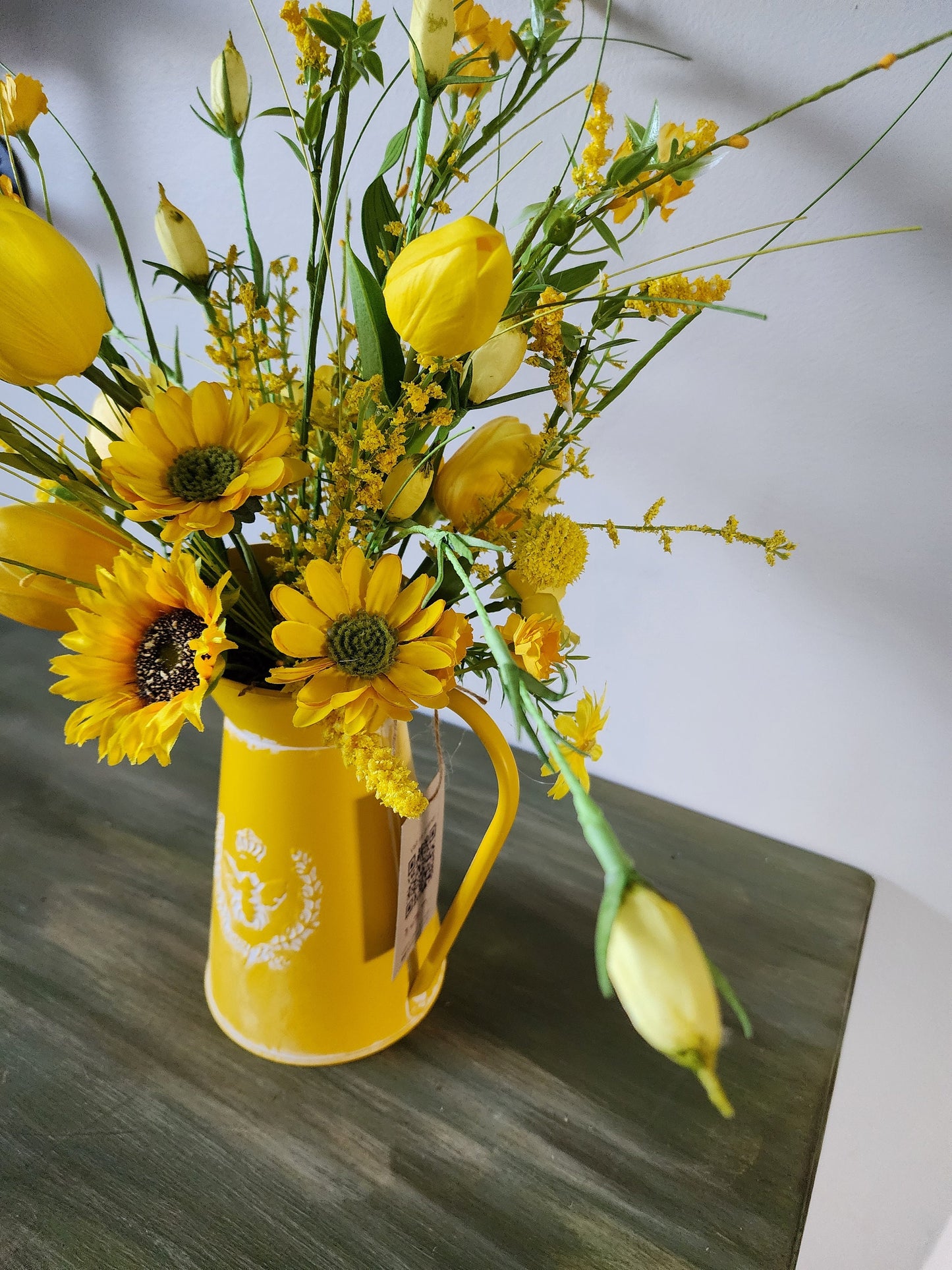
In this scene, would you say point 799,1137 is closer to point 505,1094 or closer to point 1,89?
point 505,1094

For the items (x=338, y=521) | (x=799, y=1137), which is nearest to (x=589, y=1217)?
(x=799, y=1137)

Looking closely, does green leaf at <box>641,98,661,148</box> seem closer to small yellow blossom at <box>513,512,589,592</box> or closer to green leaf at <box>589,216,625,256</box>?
green leaf at <box>589,216,625,256</box>

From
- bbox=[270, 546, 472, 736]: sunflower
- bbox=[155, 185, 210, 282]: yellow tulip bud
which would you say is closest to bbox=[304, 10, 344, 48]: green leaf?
bbox=[155, 185, 210, 282]: yellow tulip bud

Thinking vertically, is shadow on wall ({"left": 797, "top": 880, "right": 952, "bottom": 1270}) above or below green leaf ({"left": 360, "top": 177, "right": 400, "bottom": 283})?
below

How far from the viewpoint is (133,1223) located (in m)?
0.47

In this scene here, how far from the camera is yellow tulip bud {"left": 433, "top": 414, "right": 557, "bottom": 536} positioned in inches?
17.1

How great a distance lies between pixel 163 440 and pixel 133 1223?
43 centimetres

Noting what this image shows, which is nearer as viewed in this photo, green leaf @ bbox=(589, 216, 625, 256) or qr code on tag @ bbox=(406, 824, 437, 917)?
green leaf @ bbox=(589, 216, 625, 256)

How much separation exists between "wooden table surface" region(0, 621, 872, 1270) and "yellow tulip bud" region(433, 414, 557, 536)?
0.75ft

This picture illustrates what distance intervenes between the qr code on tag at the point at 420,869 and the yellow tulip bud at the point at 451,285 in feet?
1.04

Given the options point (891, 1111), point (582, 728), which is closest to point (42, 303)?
point (582, 728)

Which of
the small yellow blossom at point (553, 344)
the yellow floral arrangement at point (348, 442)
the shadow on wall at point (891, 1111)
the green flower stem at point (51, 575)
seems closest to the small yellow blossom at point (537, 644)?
the yellow floral arrangement at point (348, 442)

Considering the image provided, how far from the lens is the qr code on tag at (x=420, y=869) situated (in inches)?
20.7

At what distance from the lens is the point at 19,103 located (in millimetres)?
407
